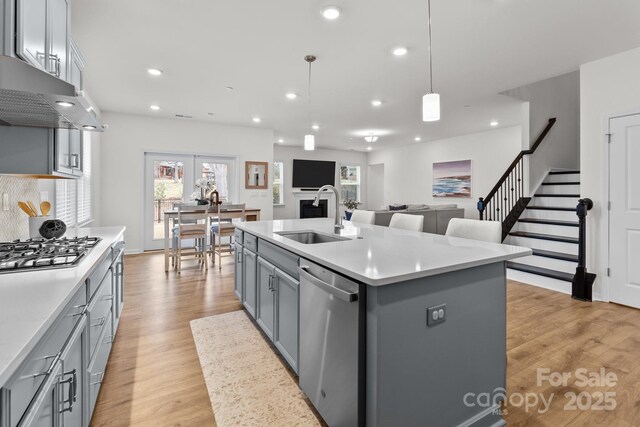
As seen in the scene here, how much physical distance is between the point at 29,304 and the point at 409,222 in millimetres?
2707

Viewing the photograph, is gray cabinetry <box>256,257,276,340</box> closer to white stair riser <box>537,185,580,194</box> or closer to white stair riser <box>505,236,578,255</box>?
white stair riser <box>505,236,578,255</box>

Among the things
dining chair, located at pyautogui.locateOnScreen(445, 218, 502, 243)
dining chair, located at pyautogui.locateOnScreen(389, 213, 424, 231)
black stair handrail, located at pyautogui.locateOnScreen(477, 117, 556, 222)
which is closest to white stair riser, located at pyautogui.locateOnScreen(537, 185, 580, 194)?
black stair handrail, located at pyautogui.locateOnScreen(477, 117, 556, 222)

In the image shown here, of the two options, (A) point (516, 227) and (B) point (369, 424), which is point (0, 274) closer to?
(B) point (369, 424)

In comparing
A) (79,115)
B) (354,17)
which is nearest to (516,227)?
(354,17)

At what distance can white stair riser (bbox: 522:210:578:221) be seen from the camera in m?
4.67

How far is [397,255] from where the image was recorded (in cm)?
163

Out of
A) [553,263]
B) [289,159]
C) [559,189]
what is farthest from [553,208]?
[289,159]

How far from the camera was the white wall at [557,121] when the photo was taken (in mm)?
5266

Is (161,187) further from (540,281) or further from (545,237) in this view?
(545,237)

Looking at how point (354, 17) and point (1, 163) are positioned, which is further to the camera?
point (354, 17)

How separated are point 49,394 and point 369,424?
109 centimetres

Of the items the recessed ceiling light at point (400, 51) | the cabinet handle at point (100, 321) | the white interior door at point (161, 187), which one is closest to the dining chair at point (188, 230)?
the white interior door at point (161, 187)

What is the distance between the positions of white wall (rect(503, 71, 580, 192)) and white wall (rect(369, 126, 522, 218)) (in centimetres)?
108

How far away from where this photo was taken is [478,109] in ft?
18.5
